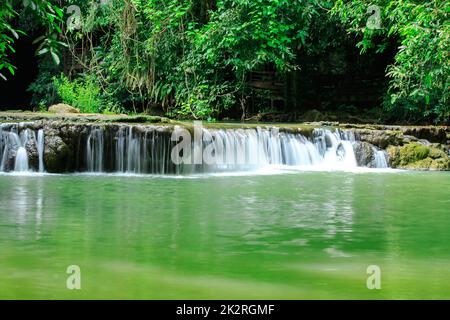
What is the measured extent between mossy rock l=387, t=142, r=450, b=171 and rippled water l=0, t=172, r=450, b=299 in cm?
390

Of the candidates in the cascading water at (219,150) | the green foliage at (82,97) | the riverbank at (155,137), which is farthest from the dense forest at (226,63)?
the cascading water at (219,150)

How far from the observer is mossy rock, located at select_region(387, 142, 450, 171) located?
14609mm

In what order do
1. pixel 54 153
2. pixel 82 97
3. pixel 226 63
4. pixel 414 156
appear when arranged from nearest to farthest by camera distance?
pixel 54 153 < pixel 414 156 < pixel 82 97 < pixel 226 63

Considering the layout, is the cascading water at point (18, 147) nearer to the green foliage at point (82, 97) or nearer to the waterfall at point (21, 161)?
the waterfall at point (21, 161)

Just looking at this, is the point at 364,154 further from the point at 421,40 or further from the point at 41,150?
the point at 41,150

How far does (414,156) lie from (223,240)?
920cm

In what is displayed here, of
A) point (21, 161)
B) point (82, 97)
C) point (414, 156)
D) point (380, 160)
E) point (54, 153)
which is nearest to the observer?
point (54, 153)

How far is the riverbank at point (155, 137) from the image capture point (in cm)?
1310

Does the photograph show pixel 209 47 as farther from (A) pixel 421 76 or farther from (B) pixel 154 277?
(B) pixel 154 277

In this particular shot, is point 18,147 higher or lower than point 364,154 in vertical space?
higher

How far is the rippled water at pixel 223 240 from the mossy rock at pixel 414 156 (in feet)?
12.8

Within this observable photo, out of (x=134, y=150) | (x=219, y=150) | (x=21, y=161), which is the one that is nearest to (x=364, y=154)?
(x=219, y=150)

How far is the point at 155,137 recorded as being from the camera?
43.8 feet

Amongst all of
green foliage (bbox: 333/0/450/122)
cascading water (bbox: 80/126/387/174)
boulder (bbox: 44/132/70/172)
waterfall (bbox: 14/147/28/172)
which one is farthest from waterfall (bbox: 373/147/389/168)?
waterfall (bbox: 14/147/28/172)
